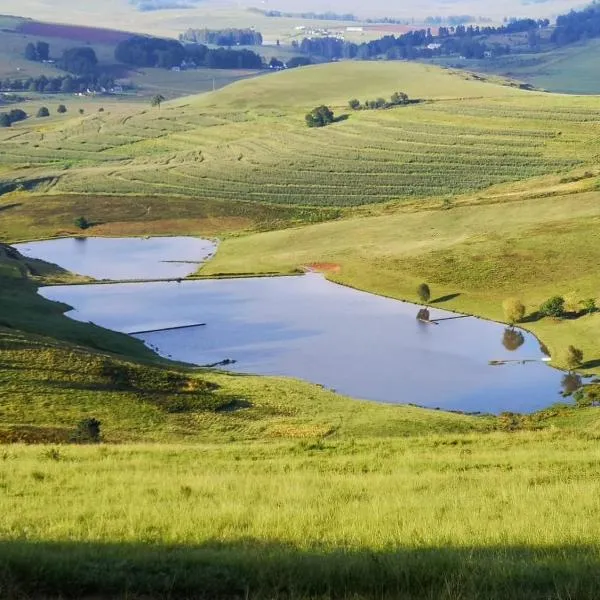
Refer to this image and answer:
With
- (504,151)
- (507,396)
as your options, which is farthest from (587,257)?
(504,151)

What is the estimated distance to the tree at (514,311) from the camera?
2653 inches

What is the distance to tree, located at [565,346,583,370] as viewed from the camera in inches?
2176

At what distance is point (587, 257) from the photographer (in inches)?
3214

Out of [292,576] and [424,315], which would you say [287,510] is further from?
[424,315]

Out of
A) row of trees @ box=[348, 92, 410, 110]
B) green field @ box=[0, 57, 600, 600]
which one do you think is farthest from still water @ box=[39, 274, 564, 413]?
row of trees @ box=[348, 92, 410, 110]

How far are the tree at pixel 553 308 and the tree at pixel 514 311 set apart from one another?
1.29 metres

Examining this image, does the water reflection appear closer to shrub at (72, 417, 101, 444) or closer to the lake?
the lake

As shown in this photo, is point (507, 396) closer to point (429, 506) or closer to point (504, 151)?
point (429, 506)

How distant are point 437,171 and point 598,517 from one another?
126m

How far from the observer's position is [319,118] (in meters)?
176

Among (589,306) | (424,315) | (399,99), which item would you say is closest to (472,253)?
(424,315)

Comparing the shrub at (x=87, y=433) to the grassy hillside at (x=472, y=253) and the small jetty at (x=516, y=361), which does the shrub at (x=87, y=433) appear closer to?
the small jetty at (x=516, y=361)

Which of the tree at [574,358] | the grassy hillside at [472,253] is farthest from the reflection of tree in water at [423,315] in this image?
the tree at [574,358]

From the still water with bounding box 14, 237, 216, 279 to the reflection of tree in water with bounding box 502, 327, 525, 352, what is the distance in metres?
33.0
